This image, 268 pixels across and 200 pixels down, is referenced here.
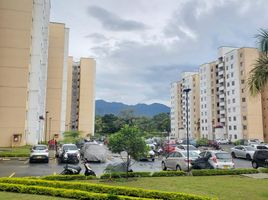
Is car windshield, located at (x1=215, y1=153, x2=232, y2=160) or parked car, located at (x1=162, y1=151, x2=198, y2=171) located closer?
car windshield, located at (x1=215, y1=153, x2=232, y2=160)

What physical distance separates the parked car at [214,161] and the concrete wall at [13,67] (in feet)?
→ 101

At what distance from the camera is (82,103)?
107m

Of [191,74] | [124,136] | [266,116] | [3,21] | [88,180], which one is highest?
[191,74]

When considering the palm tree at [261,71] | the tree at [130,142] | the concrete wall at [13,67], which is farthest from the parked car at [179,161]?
the concrete wall at [13,67]

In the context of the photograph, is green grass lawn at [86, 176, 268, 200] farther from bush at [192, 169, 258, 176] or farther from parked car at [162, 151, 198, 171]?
parked car at [162, 151, 198, 171]

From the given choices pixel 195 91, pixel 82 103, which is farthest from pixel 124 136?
pixel 195 91

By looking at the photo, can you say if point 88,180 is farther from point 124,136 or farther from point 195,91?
point 195,91

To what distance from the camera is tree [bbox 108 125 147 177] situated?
1720cm

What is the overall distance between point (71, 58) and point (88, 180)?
96.3 m

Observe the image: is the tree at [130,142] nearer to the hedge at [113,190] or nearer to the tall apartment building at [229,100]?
the hedge at [113,190]

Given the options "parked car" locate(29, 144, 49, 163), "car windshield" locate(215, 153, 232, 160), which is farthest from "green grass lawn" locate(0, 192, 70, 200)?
"parked car" locate(29, 144, 49, 163)

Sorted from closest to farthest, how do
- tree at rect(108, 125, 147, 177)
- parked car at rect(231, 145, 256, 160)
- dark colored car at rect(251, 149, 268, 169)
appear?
tree at rect(108, 125, 147, 177)
dark colored car at rect(251, 149, 268, 169)
parked car at rect(231, 145, 256, 160)

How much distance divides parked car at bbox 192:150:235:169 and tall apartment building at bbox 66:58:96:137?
274 feet

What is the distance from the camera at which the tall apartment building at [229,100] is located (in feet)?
274
